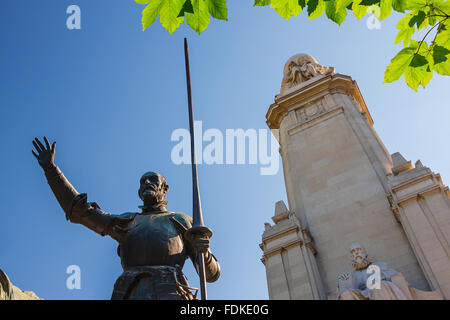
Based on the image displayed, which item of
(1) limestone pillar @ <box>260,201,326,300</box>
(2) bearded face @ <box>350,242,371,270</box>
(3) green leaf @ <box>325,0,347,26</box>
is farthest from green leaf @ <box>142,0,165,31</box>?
(1) limestone pillar @ <box>260,201,326,300</box>

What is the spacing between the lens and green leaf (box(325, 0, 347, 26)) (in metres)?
5.49

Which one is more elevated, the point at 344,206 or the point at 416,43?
the point at 344,206

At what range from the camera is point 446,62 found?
5465 millimetres

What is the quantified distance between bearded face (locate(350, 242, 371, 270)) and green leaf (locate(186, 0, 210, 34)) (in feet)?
39.0

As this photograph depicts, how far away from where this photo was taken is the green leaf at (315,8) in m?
5.38

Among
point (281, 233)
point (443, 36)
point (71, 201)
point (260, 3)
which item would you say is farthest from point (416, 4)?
point (281, 233)

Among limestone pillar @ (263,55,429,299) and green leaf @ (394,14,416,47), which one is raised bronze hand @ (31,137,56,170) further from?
limestone pillar @ (263,55,429,299)

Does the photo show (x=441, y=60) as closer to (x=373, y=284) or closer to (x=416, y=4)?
(x=416, y=4)

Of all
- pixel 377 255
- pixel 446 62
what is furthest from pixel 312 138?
pixel 446 62

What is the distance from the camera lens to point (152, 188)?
6.68m
